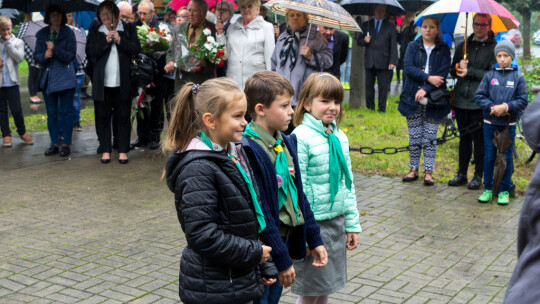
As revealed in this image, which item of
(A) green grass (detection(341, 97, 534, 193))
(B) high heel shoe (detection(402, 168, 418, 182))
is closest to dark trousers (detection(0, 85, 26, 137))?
(A) green grass (detection(341, 97, 534, 193))

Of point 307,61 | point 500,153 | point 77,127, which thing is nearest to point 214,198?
point 500,153

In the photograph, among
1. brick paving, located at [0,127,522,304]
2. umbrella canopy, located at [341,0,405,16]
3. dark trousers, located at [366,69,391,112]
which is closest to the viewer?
brick paving, located at [0,127,522,304]

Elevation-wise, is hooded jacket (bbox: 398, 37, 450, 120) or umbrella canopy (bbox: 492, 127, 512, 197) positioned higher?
hooded jacket (bbox: 398, 37, 450, 120)

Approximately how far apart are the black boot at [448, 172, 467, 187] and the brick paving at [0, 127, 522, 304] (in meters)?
0.16

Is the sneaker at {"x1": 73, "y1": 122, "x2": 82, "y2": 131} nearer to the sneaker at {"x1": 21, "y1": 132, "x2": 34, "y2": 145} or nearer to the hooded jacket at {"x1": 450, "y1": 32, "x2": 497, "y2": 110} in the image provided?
the sneaker at {"x1": 21, "y1": 132, "x2": 34, "y2": 145}

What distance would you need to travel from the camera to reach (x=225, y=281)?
10.2 feet

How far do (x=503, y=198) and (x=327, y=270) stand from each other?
432 cm

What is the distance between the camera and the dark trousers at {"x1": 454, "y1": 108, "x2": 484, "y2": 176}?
8.51 meters

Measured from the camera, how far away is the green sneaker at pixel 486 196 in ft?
25.6

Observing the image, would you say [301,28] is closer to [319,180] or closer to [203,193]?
[319,180]

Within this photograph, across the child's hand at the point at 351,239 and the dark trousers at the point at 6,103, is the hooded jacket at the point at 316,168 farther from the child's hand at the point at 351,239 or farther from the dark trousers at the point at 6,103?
the dark trousers at the point at 6,103

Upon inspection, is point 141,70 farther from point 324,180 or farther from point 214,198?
point 214,198

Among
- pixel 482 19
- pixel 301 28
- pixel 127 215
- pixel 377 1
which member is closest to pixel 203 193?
pixel 127 215

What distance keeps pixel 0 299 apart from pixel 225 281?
255cm
